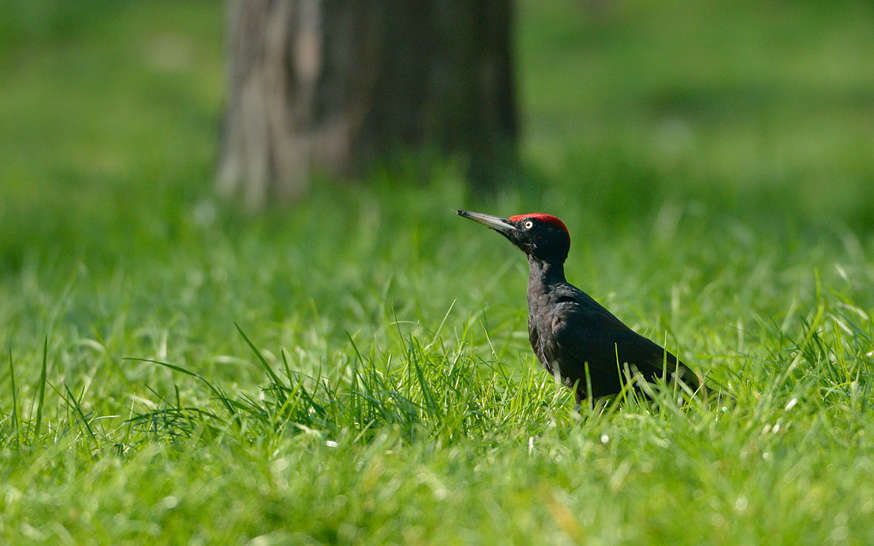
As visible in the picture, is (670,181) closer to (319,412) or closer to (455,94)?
(455,94)

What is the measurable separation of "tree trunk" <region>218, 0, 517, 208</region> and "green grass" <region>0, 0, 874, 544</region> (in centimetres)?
25

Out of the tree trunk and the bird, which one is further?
the tree trunk

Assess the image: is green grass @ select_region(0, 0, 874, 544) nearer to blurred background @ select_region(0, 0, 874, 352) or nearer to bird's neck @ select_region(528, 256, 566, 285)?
blurred background @ select_region(0, 0, 874, 352)

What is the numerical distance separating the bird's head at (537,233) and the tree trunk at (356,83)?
241 cm

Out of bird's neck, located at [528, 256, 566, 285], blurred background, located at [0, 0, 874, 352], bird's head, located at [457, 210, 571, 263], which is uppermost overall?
bird's head, located at [457, 210, 571, 263]

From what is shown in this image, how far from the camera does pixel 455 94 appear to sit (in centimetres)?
539

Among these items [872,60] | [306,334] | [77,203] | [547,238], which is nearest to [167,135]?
[77,203]

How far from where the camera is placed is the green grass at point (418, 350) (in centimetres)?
207

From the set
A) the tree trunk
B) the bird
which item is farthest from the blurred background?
the bird

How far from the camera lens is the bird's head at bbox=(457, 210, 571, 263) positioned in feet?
9.48

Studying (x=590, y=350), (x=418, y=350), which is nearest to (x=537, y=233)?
(x=590, y=350)

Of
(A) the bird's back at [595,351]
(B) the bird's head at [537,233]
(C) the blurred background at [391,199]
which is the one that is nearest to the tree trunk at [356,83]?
(C) the blurred background at [391,199]

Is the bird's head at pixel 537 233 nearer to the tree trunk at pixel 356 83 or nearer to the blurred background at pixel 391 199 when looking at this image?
the blurred background at pixel 391 199

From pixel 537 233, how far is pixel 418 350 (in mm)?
519
